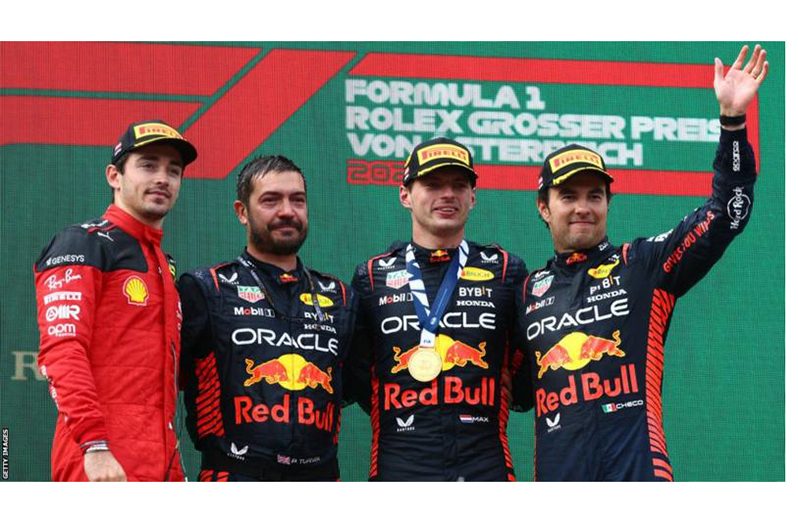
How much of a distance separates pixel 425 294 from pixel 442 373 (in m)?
0.28

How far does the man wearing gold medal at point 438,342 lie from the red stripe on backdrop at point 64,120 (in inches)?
60.6

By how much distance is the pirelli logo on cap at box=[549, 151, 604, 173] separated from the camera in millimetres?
3850

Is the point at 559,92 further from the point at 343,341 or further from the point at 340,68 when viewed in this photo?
the point at 343,341

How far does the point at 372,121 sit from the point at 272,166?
136 centimetres

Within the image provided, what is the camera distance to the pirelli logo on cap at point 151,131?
3.64 meters

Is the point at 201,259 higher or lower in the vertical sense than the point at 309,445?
higher

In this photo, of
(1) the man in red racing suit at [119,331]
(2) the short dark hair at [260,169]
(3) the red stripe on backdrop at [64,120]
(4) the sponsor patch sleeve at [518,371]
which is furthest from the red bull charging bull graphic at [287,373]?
(3) the red stripe on backdrop at [64,120]

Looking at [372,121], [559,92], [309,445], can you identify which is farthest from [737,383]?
[309,445]

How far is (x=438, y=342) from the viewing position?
3822 millimetres

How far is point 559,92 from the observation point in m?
5.32

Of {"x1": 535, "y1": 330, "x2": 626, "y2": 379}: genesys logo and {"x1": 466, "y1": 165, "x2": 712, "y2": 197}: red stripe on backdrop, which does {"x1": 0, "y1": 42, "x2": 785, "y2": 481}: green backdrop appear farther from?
{"x1": 535, "y1": 330, "x2": 626, "y2": 379}: genesys logo

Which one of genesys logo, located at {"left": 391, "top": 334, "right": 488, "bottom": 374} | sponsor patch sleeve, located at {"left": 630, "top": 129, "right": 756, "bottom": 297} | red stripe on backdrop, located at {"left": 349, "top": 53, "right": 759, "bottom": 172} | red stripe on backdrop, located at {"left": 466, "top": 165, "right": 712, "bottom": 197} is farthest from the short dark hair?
red stripe on backdrop, located at {"left": 466, "top": 165, "right": 712, "bottom": 197}

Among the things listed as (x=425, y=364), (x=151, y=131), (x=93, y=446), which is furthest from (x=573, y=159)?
(x=93, y=446)

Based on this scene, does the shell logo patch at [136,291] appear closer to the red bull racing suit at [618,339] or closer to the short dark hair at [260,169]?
the short dark hair at [260,169]
